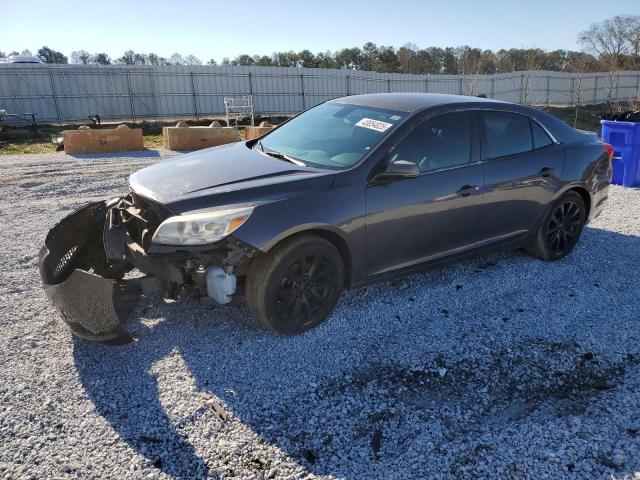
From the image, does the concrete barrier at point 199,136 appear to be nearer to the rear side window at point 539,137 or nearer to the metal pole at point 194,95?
the rear side window at point 539,137

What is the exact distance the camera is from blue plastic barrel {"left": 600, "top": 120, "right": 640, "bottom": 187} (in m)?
8.62

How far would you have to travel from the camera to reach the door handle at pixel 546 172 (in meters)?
4.88

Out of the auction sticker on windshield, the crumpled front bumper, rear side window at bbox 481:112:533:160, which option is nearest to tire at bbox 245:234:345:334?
the crumpled front bumper

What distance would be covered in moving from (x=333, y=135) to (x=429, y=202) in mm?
1007

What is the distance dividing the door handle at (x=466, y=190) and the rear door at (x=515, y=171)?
0.14m

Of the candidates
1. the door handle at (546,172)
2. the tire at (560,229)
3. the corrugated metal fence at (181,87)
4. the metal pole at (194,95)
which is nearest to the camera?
the door handle at (546,172)

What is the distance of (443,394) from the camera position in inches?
124

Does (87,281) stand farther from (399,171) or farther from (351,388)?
(399,171)

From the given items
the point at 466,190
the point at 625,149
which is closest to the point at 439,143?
the point at 466,190

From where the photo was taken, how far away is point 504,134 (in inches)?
186

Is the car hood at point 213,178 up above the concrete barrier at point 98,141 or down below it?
above

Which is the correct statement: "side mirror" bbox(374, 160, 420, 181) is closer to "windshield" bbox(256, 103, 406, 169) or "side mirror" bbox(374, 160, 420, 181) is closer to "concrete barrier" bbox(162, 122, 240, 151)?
"windshield" bbox(256, 103, 406, 169)

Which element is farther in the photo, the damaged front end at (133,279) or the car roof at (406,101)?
the car roof at (406,101)

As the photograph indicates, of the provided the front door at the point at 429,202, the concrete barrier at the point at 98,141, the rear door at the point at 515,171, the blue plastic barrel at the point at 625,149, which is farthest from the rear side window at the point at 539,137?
the concrete barrier at the point at 98,141
